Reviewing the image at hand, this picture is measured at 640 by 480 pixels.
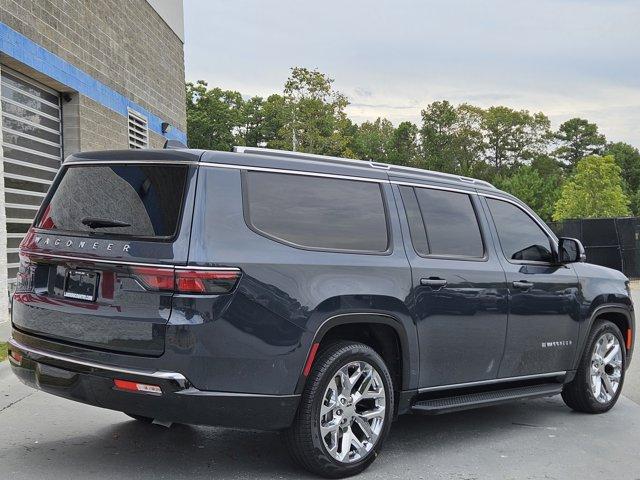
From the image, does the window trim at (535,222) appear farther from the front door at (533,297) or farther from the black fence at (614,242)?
the black fence at (614,242)

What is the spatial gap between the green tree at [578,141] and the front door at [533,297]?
316ft

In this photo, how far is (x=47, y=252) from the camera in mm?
4512

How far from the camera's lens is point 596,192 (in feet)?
193

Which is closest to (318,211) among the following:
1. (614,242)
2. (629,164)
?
(614,242)

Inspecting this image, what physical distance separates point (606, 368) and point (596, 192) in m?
55.7

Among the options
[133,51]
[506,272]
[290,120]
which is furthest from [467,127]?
[506,272]

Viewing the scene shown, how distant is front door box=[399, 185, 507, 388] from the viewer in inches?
199

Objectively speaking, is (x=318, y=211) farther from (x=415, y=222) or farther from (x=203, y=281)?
(x=203, y=281)

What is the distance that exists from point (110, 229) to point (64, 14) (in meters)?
10.4

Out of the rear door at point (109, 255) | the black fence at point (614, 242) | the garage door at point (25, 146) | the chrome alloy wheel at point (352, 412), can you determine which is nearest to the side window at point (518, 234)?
the chrome alloy wheel at point (352, 412)

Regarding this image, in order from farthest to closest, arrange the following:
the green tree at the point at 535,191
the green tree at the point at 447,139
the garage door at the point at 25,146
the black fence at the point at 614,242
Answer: the green tree at the point at 447,139, the green tree at the point at 535,191, the black fence at the point at 614,242, the garage door at the point at 25,146

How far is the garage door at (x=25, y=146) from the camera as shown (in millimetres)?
11969

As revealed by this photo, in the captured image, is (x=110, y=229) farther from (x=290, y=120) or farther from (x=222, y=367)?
(x=290, y=120)

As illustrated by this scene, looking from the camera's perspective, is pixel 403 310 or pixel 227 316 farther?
pixel 403 310
